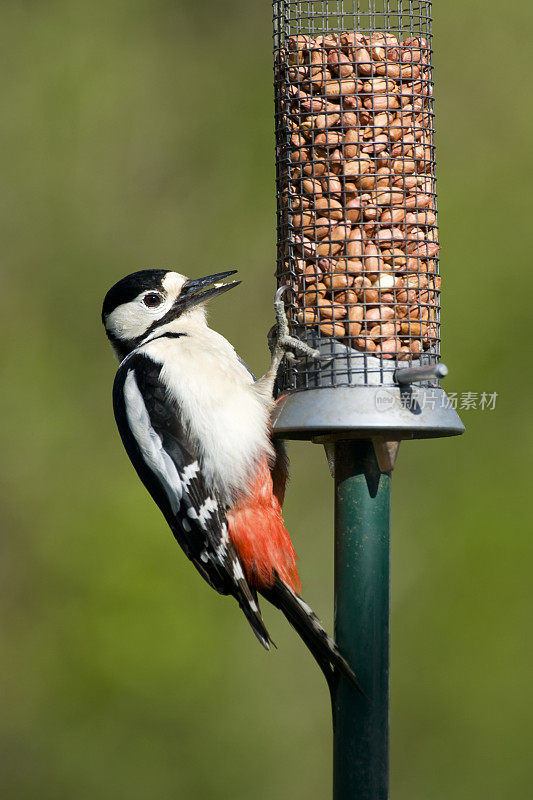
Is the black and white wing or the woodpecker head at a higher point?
the woodpecker head

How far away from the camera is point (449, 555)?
4789mm

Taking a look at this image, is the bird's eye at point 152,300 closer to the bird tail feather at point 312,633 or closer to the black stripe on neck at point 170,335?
the black stripe on neck at point 170,335

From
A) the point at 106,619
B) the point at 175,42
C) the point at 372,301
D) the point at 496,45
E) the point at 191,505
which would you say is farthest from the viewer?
the point at 175,42

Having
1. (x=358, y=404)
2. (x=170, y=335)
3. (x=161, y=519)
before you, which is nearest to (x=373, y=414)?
(x=358, y=404)

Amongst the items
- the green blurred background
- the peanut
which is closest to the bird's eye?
the peanut

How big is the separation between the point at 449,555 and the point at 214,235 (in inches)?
70.9

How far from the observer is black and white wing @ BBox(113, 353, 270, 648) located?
10.8 feet

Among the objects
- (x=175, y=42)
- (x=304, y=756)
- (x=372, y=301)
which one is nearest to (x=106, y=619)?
(x=304, y=756)

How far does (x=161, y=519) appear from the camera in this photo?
4785mm

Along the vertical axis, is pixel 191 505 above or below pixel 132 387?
below

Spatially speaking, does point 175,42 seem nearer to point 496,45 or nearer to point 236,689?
point 496,45

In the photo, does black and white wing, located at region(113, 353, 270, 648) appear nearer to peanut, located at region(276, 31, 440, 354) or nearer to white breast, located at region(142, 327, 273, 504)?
white breast, located at region(142, 327, 273, 504)

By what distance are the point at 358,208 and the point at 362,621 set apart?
1.08 metres

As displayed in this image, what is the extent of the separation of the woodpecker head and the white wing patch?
0.77 feet
